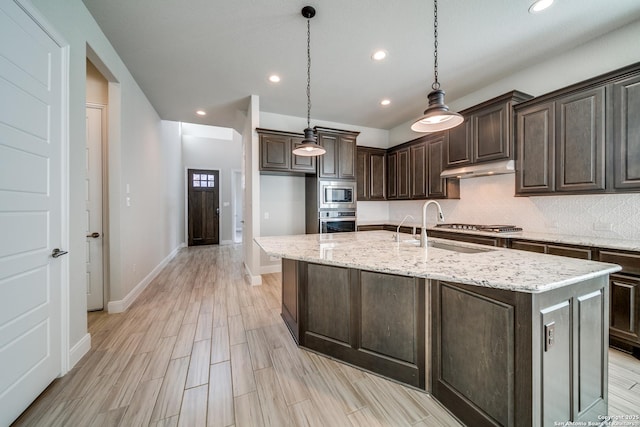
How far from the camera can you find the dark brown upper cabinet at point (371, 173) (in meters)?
4.90

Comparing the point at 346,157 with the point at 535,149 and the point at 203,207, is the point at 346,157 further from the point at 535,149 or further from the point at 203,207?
the point at 203,207

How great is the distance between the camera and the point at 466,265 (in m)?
1.39

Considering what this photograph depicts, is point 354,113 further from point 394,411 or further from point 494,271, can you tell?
point 394,411

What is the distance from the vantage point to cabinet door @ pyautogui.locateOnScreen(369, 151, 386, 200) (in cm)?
500

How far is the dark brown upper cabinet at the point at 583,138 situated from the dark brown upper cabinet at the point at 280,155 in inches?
116

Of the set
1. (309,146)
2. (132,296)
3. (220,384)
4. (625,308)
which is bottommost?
(220,384)

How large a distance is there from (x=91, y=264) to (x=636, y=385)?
16.6 ft

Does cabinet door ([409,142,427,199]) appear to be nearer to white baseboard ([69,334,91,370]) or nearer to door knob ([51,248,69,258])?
door knob ([51,248,69,258])

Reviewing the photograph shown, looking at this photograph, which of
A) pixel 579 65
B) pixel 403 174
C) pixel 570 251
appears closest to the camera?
pixel 570 251

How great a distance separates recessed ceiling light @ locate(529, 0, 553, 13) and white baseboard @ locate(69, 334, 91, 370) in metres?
4.76

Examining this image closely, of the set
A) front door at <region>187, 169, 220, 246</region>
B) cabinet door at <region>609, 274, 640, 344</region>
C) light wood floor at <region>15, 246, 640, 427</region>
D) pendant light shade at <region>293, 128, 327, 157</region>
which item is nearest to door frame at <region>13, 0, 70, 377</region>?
light wood floor at <region>15, 246, 640, 427</region>

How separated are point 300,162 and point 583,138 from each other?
136 inches

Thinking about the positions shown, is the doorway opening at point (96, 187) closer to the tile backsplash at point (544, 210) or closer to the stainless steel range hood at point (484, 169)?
the stainless steel range hood at point (484, 169)

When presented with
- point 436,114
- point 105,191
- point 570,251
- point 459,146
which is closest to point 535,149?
point 459,146
